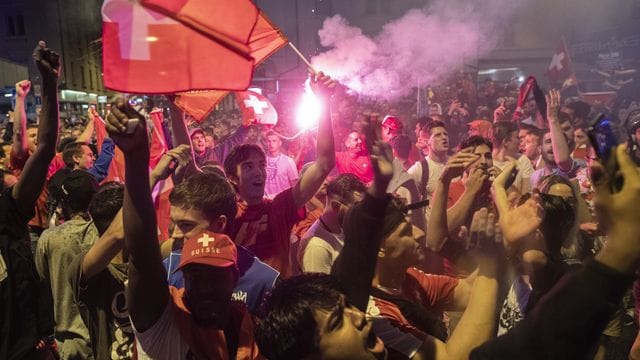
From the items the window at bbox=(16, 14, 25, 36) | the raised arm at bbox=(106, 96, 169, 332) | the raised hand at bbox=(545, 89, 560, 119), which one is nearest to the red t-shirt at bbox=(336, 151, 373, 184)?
the raised hand at bbox=(545, 89, 560, 119)

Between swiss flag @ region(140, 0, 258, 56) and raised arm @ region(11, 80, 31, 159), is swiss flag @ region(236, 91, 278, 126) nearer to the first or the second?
raised arm @ region(11, 80, 31, 159)

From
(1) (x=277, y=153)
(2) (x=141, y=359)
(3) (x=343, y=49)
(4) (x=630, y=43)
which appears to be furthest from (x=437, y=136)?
(4) (x=630, y=43)

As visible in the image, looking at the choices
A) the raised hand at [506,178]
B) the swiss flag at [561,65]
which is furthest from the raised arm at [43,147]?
the swiss flag at [561,65]

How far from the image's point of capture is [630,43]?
2270 cm

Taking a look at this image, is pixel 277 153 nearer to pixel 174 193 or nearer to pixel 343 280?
pixel 174 193

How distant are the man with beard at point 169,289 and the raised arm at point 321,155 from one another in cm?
138

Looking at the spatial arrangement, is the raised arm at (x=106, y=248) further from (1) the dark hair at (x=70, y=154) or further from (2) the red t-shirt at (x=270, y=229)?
(1) the dark hair at (x=70, y=154)

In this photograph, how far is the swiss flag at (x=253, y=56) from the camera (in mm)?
4484

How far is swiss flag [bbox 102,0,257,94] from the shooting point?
3244 mm

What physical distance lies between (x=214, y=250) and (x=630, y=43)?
83.6 feet

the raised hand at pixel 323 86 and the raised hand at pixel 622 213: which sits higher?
the raised hand at pixel 323 86

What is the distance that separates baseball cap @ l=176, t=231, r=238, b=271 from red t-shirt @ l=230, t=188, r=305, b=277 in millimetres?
1257

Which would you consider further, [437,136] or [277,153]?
[277,153]

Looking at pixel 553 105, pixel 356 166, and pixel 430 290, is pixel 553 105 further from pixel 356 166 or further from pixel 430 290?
pixel 430 290
